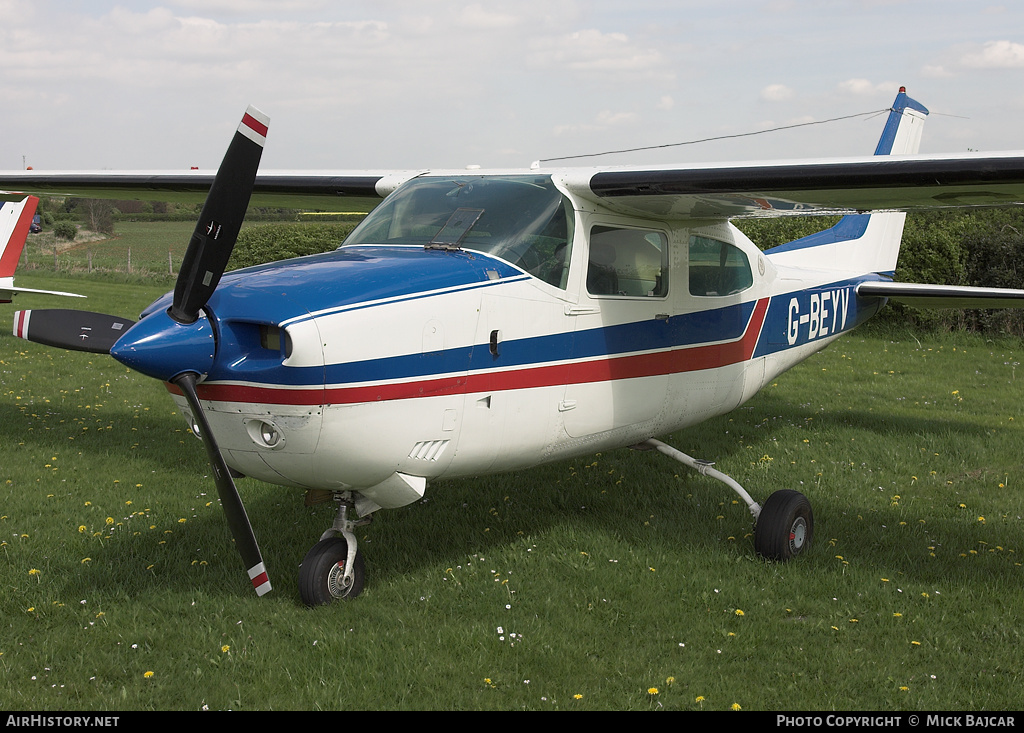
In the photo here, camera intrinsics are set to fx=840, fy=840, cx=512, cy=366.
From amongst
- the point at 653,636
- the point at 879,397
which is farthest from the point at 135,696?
the point at 879,397

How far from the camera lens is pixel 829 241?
30.2ft

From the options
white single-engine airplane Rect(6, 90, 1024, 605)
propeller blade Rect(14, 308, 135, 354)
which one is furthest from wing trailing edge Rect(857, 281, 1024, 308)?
propeller blade Rect(14, 308, 135, 354)

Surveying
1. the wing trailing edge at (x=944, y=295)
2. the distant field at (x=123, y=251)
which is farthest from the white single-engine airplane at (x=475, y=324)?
the distant field at (x=123, y=251)

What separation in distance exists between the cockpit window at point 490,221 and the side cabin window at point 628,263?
0.29 m

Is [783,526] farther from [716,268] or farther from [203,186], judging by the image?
[203,186]

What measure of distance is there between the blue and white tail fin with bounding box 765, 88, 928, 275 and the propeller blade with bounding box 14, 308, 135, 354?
6.42 m

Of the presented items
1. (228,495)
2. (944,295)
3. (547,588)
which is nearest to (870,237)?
(944,295)

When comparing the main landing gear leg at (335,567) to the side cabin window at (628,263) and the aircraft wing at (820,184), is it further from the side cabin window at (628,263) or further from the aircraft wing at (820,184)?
the aircraft wing at (820,184)

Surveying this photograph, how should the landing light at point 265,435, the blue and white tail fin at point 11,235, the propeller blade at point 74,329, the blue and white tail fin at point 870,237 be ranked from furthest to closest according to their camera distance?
the blue and white tail fin at point 11,235, the blue and white tail fin at point 870,237, the propeller blade at point 74,329, the landing light at point 265,435

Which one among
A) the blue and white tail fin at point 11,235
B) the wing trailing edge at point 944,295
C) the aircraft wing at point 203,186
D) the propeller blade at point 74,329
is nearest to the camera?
the propeller blade at point 74,329

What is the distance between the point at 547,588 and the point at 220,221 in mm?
2921

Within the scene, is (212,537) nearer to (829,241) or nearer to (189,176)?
(189,176)

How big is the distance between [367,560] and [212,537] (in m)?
1.22

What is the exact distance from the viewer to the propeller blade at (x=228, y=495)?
13.2 feet
